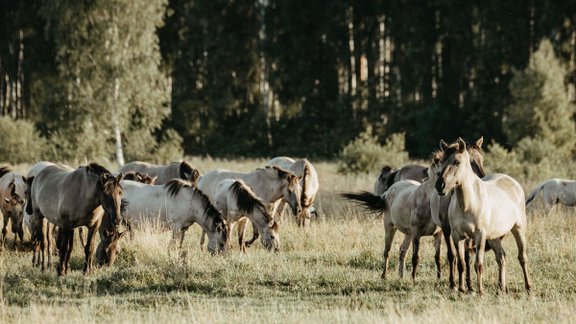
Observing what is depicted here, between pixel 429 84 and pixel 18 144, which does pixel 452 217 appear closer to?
pixel 18 144

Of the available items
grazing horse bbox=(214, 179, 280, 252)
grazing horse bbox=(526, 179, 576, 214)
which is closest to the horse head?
grazing horse bbox=(214, 179, 280, 252)

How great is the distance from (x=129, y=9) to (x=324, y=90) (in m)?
16.6

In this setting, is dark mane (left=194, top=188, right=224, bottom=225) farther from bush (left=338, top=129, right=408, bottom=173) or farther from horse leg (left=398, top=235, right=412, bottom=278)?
bush (left=338, top=129, right=408, bottom=173)

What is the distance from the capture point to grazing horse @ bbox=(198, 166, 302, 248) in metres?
14.2

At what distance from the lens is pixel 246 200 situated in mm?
12734

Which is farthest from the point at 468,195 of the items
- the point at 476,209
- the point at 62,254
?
A: the point at 62,254

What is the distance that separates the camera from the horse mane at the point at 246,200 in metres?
12.7

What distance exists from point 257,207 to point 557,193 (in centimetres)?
842

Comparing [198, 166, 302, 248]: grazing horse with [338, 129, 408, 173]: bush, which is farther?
[338, 129, 408, 173]: bush

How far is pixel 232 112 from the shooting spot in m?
46.4

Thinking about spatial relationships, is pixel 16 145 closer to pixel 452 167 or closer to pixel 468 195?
pixel 468 195

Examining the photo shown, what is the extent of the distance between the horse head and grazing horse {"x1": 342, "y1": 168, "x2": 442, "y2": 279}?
1060mm

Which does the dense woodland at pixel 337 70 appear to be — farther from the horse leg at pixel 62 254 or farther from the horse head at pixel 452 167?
the horse head at pixel 452 167

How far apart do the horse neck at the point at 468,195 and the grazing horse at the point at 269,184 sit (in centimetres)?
527
